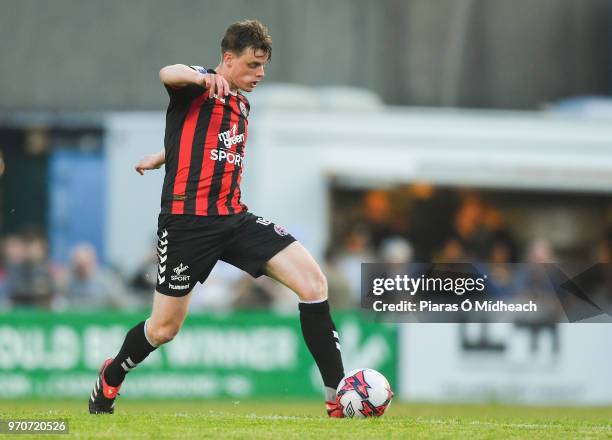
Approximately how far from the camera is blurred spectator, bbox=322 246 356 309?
1716 centimetres

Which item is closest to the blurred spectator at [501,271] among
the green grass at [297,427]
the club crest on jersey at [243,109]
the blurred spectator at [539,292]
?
the blurred spectator at [539,292]

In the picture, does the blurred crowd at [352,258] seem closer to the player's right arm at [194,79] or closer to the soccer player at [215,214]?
the soccer player at [215,214]

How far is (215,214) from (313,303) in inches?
31.9

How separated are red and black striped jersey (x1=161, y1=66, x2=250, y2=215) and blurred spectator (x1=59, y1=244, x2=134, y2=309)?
851 centimetres

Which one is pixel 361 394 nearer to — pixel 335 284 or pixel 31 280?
pixel 335 284

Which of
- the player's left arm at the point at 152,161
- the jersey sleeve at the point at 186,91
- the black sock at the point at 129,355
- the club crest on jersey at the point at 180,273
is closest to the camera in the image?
the jersey sleeve at the point at 186,91

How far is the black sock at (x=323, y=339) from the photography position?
28.2 ft

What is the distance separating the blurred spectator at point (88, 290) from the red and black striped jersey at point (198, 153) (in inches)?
335

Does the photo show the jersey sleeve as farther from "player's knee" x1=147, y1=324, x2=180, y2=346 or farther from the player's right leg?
"player's knee" x1=147, y1=324, x2=180, y2=346

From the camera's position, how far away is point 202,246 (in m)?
8.47

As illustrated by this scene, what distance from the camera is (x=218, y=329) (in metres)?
16.3

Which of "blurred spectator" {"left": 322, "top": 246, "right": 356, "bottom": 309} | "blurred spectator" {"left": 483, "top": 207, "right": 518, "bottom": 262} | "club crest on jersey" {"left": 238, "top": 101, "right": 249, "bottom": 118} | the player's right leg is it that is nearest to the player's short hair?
"club crest on jersey" {"left": 238, "top": 101, "right": 249, "bottom": 118}

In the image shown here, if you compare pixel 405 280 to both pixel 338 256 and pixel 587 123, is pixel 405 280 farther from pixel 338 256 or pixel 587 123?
pixel 587 123

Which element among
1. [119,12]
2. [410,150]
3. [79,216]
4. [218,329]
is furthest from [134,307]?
[119,12]
